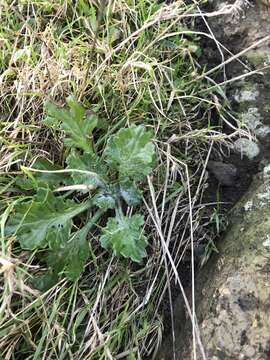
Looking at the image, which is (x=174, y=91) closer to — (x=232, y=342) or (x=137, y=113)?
(x=137, y=113)

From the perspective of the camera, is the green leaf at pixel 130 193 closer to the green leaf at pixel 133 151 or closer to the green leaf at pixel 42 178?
the green leaf at pixel 133 151

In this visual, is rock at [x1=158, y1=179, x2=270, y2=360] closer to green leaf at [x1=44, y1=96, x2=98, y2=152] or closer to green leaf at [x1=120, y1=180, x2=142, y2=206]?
green leaf at [x1=120, y1=180, x2=142, y2=206]

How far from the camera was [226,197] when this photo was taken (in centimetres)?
167

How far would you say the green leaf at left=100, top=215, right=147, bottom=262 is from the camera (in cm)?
146

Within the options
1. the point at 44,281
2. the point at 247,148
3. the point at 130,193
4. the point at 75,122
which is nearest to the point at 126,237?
the point at 130,193

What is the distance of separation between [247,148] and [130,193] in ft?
1.36

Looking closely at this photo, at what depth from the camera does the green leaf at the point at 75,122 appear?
1585mm

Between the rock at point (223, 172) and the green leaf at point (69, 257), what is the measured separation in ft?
1.53

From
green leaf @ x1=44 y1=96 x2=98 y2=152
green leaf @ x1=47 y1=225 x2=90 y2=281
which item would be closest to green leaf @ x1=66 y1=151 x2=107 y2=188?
green leaf @ x1=44 y1=96 x2=98 y2=152

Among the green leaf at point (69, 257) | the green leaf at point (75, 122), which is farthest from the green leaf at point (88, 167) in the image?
the green leaf at point (69, 257)

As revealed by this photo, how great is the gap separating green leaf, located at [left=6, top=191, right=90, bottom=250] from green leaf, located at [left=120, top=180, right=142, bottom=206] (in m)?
0.17

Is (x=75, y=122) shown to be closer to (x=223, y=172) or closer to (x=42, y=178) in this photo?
(x=42, y=178)

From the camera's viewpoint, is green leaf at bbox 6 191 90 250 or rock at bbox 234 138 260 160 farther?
rock at bbox 234 138 260 160

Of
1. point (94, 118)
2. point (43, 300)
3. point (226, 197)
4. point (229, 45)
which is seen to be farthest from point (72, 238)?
point (229, 45)
